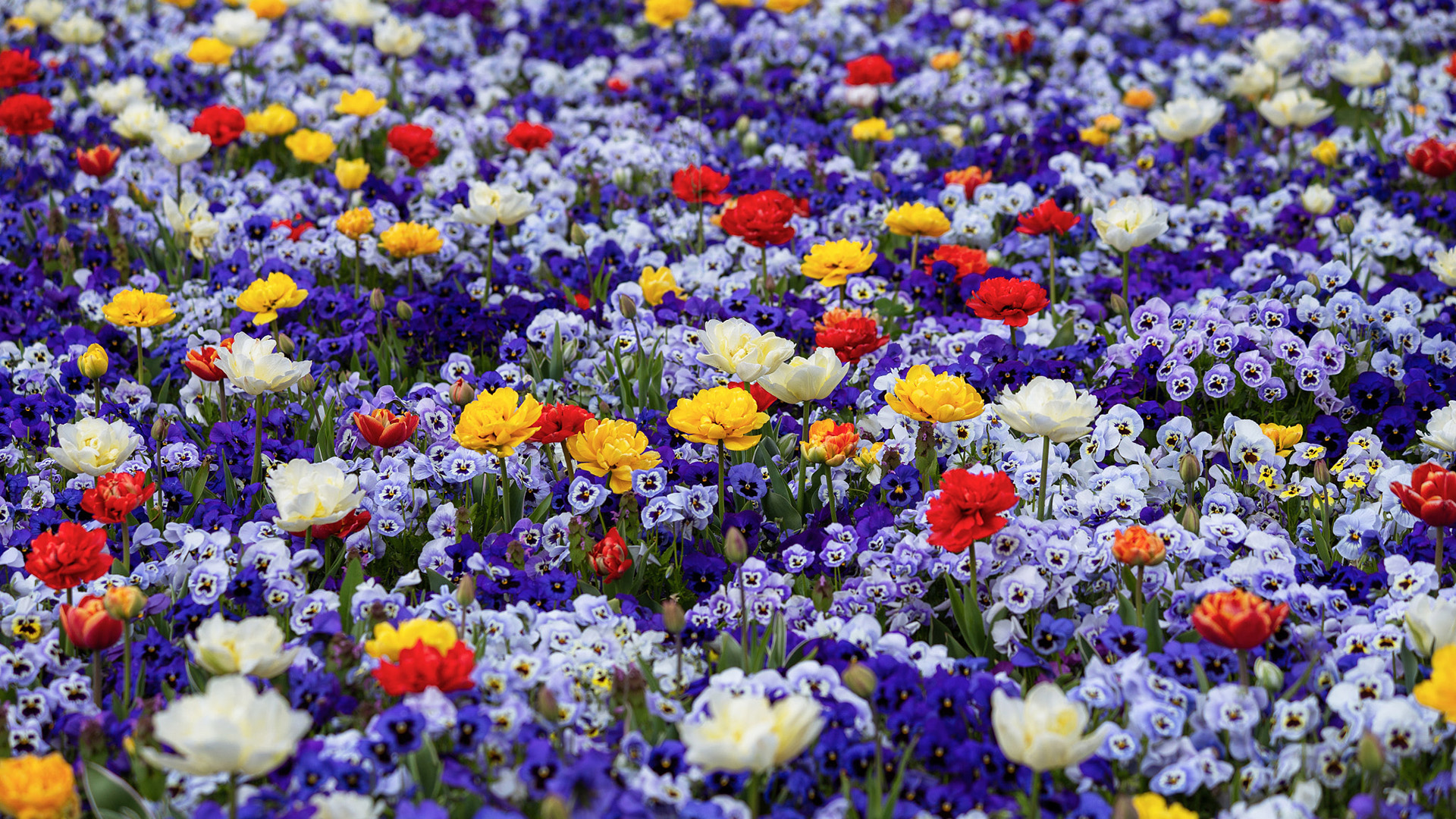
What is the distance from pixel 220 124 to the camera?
229 inches

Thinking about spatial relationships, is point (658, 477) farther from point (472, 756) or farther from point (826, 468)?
point (472, 756)

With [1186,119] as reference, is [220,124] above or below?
above

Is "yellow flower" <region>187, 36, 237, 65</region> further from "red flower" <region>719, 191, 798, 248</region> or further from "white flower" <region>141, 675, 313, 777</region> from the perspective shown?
"white flower" <region>141, 675, 313, 777</region>

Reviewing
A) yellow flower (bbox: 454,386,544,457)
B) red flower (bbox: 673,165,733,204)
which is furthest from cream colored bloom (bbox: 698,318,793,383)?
red flower (bbox: 673,165,733,204)

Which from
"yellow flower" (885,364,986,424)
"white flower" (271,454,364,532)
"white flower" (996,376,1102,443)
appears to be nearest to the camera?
"white flower" (271,454,364,532)

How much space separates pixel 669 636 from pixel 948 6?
737 cm

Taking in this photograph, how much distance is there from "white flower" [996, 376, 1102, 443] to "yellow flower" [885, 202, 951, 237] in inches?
65.5

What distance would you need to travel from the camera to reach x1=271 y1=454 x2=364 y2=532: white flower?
2.95m

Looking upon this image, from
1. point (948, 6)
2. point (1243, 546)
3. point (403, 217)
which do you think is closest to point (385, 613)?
point (1243, 546)

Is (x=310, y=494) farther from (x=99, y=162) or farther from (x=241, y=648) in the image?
(x=99, y=162)

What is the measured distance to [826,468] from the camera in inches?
143

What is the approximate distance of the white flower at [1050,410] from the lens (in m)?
3.05

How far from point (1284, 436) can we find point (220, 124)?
15.5ft

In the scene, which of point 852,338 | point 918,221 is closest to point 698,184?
point 918,221
